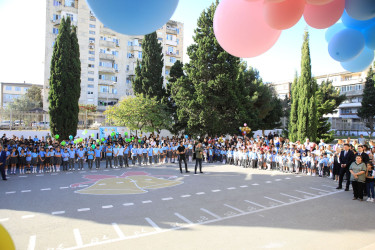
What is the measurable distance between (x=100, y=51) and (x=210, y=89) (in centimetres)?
2958

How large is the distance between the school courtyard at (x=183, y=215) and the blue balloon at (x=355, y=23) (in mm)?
4013

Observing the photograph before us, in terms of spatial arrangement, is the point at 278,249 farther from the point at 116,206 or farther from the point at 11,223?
the point at 11,223

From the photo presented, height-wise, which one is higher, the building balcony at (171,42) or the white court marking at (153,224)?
the building balcony at (171,42)

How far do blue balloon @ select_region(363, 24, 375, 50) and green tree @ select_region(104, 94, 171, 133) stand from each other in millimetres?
23021

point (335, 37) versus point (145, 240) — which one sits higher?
point (335, 37)

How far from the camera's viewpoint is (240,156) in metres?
16.9

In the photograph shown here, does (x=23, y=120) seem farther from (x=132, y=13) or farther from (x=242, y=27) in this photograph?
(x=242, y=27)

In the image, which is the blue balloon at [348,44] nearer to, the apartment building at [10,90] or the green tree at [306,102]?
the green tree at [306,102]

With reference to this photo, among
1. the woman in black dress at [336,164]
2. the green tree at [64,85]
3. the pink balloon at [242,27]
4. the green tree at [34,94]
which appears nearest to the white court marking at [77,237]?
the pink balloon at [242,27]

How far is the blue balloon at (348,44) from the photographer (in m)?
4.58

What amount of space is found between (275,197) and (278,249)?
412cm

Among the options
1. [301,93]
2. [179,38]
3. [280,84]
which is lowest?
[301,93]

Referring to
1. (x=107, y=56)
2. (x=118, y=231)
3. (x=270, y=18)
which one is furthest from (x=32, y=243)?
(x=107, y=56)

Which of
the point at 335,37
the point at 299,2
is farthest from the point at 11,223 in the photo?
the point at 335,37
